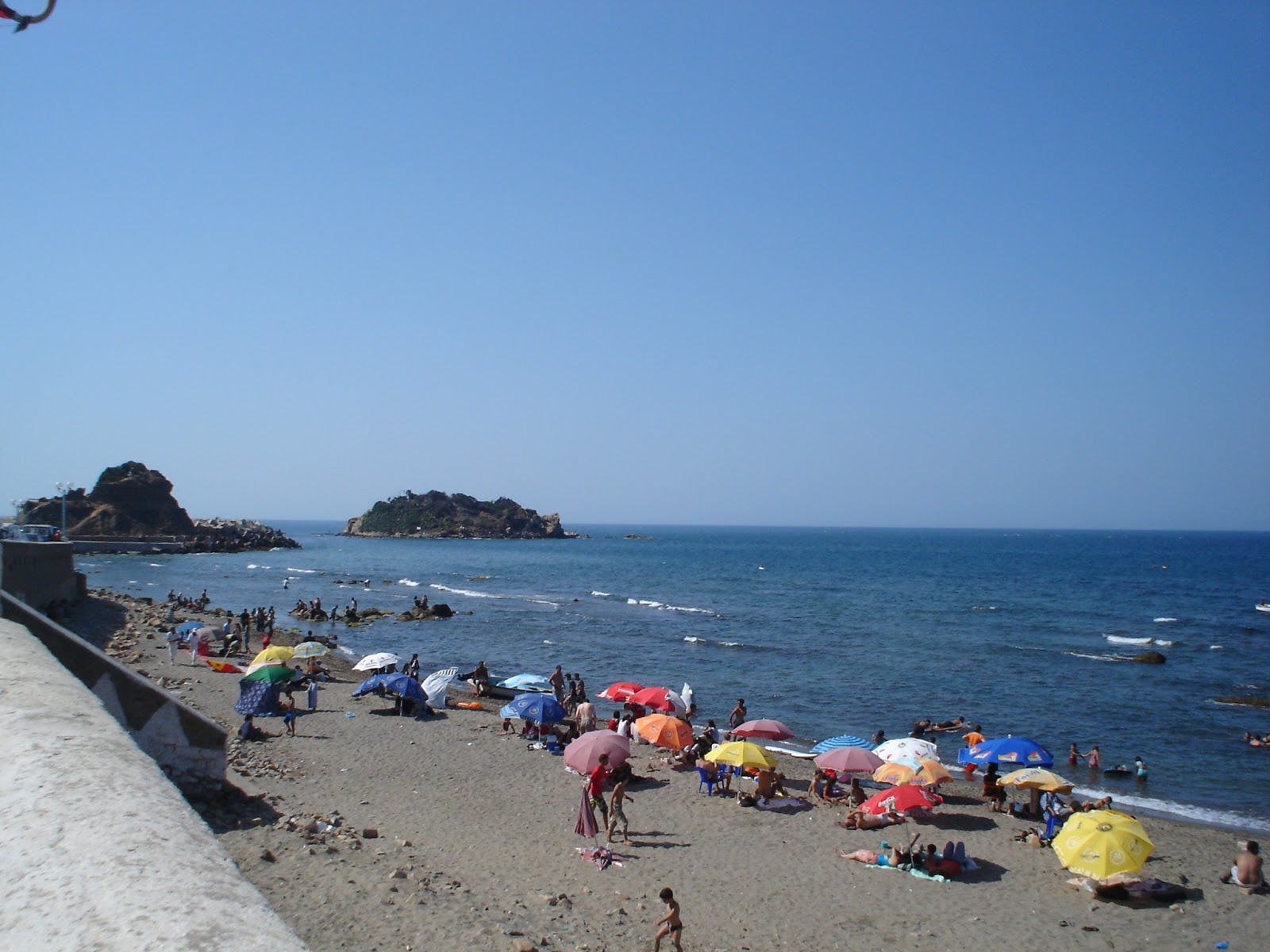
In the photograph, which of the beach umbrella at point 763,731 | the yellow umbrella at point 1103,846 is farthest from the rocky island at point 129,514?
the yellow umbrella at point 1103,846

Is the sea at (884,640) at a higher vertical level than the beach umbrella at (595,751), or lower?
lower

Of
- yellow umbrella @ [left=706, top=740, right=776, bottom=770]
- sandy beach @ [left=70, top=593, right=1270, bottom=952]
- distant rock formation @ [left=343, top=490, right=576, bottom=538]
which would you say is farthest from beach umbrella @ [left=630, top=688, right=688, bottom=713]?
distant rock formation @ [left=343, top=490, right=576, bottom=538]

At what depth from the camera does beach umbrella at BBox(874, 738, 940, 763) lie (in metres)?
17.8

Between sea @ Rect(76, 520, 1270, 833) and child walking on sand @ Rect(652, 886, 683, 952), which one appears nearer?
child walking on sand @ Rect(652, 886, 683, 952)

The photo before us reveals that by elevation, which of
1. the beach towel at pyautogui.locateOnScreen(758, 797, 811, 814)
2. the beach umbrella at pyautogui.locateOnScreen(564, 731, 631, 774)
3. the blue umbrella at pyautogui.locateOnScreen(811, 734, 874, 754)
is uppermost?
the beach umbrella at pyautogui.locateOnScreen(564, 731, 631, 774)

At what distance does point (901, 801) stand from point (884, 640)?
29259 mm

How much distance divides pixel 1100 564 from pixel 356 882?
121416mm

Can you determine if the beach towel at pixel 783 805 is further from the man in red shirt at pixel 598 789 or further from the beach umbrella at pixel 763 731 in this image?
the man in red shirt at pixel 598 789

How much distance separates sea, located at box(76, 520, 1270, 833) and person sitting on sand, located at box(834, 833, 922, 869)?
860cm

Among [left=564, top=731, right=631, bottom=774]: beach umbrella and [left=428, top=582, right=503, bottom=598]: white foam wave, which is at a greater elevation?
[left=564, top=731, right=631, bottom=774]: beach umbrella

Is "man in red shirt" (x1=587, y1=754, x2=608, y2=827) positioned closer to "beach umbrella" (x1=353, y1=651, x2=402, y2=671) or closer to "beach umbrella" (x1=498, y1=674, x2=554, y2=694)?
"beach umbrella" (x1=498, y1=674, x2=554, y2=694)

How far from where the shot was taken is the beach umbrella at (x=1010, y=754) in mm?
17766

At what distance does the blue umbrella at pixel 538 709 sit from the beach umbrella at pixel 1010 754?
9.76 meters

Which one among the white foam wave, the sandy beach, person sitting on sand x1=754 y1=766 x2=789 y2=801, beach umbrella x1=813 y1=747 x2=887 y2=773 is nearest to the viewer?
the sandy beach
